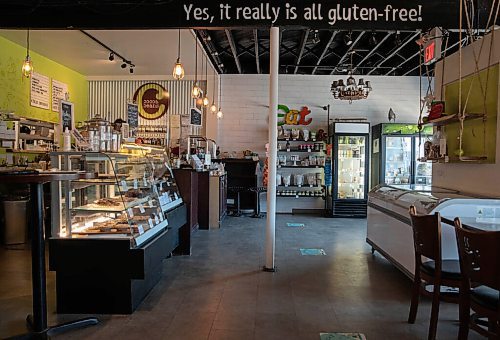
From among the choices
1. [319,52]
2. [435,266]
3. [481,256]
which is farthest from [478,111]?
[319,52]

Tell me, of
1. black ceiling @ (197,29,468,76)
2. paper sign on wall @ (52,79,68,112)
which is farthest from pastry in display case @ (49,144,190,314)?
paper sign on wall @ (52,79,68,112)

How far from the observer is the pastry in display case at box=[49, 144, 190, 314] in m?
3.52

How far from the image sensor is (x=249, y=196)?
1033cm

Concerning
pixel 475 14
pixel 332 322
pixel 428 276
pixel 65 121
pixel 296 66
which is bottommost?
pixel 332 322

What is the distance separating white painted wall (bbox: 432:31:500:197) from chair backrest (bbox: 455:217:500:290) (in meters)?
1.96

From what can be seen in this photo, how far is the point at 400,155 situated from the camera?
10109mm

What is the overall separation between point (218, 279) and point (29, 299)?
6.46 feet

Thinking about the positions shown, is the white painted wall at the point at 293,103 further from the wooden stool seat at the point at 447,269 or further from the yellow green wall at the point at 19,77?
the wooden stool seat at the point at 447,269

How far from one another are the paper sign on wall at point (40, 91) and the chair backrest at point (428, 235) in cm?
808

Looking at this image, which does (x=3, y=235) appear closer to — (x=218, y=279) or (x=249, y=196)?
(x=218, y=279)

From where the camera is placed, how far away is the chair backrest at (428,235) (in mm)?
3090

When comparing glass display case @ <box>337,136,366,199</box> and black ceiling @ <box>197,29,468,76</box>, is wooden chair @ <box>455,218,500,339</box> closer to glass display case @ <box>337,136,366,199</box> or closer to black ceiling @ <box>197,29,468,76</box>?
black ceiling @ <box>197,29,468,76</box>

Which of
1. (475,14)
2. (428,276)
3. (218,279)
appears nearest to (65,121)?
(218,279)

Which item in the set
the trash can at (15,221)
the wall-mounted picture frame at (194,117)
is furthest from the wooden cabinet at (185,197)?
the trash can at (15,221)
